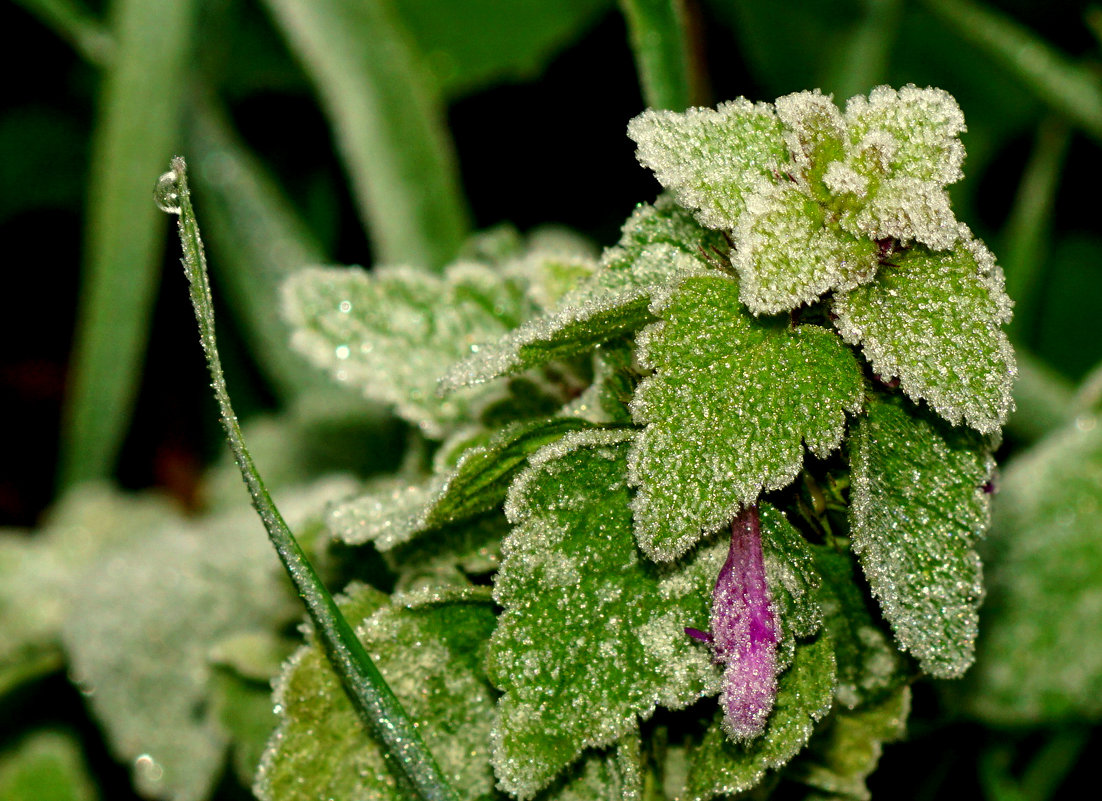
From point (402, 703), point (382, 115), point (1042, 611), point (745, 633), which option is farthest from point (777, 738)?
point (382, 115)

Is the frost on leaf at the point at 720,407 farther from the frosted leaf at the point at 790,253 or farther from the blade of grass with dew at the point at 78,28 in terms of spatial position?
the blade of grass with dew at the point at 78,28

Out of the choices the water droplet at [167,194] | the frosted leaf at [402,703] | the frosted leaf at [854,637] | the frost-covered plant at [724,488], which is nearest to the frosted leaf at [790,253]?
the frost-covered plant at [724,488]

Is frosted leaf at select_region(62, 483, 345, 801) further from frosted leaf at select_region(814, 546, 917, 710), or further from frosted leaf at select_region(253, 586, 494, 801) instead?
frosted leaf at select_region(814, 546, 917, 710)

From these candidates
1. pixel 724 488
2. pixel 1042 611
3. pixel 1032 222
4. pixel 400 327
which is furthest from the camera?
pixel 1032 222

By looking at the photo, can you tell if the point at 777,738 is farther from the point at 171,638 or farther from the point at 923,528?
the point at 171,638

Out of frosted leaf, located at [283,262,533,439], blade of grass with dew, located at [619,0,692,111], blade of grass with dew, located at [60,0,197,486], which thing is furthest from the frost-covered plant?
blade of grass with dew, located at [60,0,197,486]
